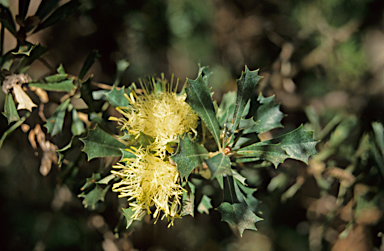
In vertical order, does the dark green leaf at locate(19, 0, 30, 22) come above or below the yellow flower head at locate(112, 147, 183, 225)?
above

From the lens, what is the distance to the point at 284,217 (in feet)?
3.90

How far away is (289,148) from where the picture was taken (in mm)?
551

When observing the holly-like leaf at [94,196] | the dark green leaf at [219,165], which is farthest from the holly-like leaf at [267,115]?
the holly-like leaf at [94,196]

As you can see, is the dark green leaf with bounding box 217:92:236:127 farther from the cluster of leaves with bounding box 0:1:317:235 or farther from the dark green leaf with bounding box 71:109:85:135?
the dark green leaf with bounding box 71:109:85:135

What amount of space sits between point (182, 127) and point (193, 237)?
87 centimetres

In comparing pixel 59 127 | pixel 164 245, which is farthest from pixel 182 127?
pixel 164 245

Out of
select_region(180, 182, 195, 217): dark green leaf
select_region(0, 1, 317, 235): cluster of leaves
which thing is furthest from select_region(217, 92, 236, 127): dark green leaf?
select_region(180, 182, 195, 217): dark green leaf

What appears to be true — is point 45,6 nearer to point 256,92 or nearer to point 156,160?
point 156,160

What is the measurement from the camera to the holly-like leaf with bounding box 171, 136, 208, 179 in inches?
18.4

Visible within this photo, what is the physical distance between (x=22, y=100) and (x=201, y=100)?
0.57 m

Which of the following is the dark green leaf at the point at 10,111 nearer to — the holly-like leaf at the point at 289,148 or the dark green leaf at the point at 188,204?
the dark green leaf at the point at 188,204

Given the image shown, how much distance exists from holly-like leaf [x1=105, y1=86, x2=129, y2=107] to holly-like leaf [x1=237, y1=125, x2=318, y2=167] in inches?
15.2

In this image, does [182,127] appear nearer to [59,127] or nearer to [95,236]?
[59,127]

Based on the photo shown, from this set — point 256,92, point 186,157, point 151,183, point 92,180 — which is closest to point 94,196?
point 92,180
